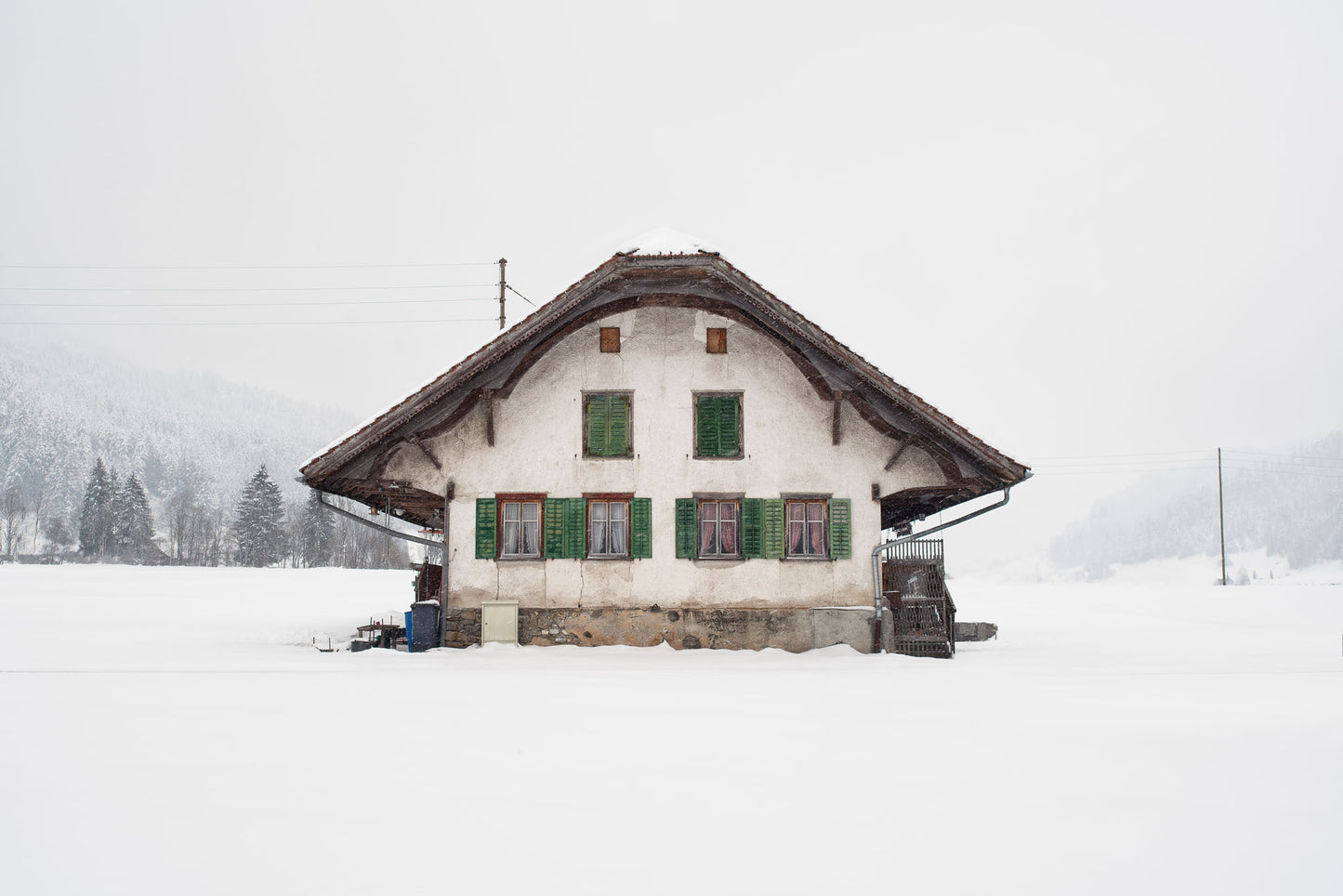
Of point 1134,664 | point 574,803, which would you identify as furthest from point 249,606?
point 574,803

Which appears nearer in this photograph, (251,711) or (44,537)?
(251,711)

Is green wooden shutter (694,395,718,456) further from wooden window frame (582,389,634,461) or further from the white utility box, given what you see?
the white utility box

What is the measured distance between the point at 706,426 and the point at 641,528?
2018mm

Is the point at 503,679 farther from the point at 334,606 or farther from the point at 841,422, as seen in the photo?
the point at 334,606

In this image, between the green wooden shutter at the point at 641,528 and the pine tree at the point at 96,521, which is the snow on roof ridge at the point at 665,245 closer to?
the green wooden shutter at the point at 641,528

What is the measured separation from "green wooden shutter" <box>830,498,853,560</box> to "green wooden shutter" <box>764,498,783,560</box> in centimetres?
85

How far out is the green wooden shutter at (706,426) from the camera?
15.7 meters

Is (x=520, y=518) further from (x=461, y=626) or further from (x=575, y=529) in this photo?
(x=461, y=626)

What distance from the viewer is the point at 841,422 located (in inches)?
621

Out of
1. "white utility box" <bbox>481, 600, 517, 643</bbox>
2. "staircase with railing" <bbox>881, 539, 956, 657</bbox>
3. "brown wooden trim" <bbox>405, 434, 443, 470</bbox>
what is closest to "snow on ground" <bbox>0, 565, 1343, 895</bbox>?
"white utility box" <bbox>481, 600, 517, 643</bbox>

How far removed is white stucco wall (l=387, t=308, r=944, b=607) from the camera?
15.5m

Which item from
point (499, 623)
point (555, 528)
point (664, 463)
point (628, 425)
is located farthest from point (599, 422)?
point (499, 623)

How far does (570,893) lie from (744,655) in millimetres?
10227

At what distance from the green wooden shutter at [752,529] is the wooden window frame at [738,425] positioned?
2.67ft
